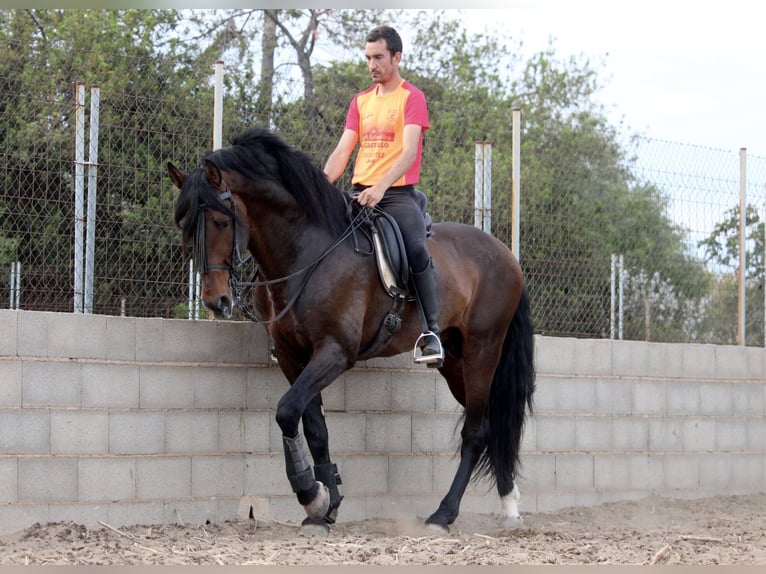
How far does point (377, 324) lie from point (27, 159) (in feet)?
7.51

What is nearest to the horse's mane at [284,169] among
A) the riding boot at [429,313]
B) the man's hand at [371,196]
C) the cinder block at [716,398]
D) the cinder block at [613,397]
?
the man's hand at [371,196]

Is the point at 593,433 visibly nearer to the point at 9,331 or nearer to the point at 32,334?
the point at 32,334

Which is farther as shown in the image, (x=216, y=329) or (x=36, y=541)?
(x=216, y=329)

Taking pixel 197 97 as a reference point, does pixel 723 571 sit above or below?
below

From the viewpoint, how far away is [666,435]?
915cm

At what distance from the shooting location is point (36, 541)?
534 centimetres

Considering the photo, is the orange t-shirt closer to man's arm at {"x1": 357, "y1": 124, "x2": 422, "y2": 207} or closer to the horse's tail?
man's arm at {"x1": 357, "y1": 124, "x2": 422, "y2": 207}

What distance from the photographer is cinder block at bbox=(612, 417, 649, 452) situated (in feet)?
28.9

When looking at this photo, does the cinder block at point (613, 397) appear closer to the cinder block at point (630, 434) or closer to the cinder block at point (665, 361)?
the cinder block at point (630, 434)

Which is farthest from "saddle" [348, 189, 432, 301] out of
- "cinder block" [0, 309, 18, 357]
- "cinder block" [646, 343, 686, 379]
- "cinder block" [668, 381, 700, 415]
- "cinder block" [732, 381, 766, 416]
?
"cinder block" [732, 381, 766, 416]

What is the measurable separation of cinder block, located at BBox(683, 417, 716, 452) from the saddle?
3941mm

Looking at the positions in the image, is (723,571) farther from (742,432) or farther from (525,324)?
(742,432)

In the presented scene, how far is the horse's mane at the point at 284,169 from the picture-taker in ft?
19.9

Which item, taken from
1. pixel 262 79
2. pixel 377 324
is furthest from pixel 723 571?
pixel 262 79
